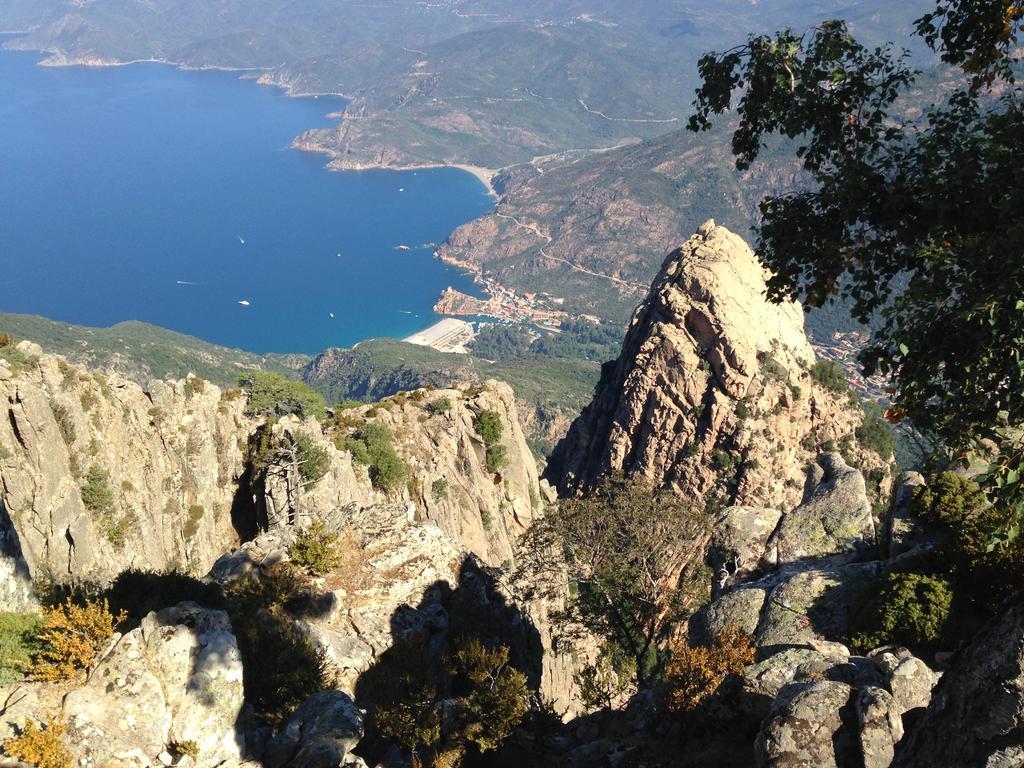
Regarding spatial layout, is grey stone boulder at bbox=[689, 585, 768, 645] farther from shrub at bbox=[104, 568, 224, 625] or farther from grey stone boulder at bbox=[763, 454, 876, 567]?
shrub at bbox=[104, 568, 224, 625]

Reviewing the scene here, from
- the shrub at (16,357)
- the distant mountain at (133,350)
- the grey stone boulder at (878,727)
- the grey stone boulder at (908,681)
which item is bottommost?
the grey stone boulder at (878,727)

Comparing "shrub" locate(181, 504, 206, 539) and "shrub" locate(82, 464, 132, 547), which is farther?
"shrub" locate(181, 504, 206, 539)

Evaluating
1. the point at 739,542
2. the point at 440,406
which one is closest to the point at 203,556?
the point at 440,406

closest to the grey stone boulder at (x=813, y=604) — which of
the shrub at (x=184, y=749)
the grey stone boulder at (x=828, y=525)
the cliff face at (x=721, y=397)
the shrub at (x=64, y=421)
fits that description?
the grey stone boulder at (x=828, y=525)

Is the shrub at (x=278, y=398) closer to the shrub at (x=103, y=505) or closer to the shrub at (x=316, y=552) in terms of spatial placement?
the shrub at (x=103, y=505)

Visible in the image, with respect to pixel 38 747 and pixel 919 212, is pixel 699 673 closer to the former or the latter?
pixel 919 212

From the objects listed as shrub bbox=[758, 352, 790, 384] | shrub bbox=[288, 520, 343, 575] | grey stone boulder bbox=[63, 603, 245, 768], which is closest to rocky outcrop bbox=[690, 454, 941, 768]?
grey stone boulder bbox=[63, 603, 245, 768]

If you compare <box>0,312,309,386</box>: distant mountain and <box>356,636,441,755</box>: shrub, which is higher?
<box>0,312,309,386</box>: distant mountain
